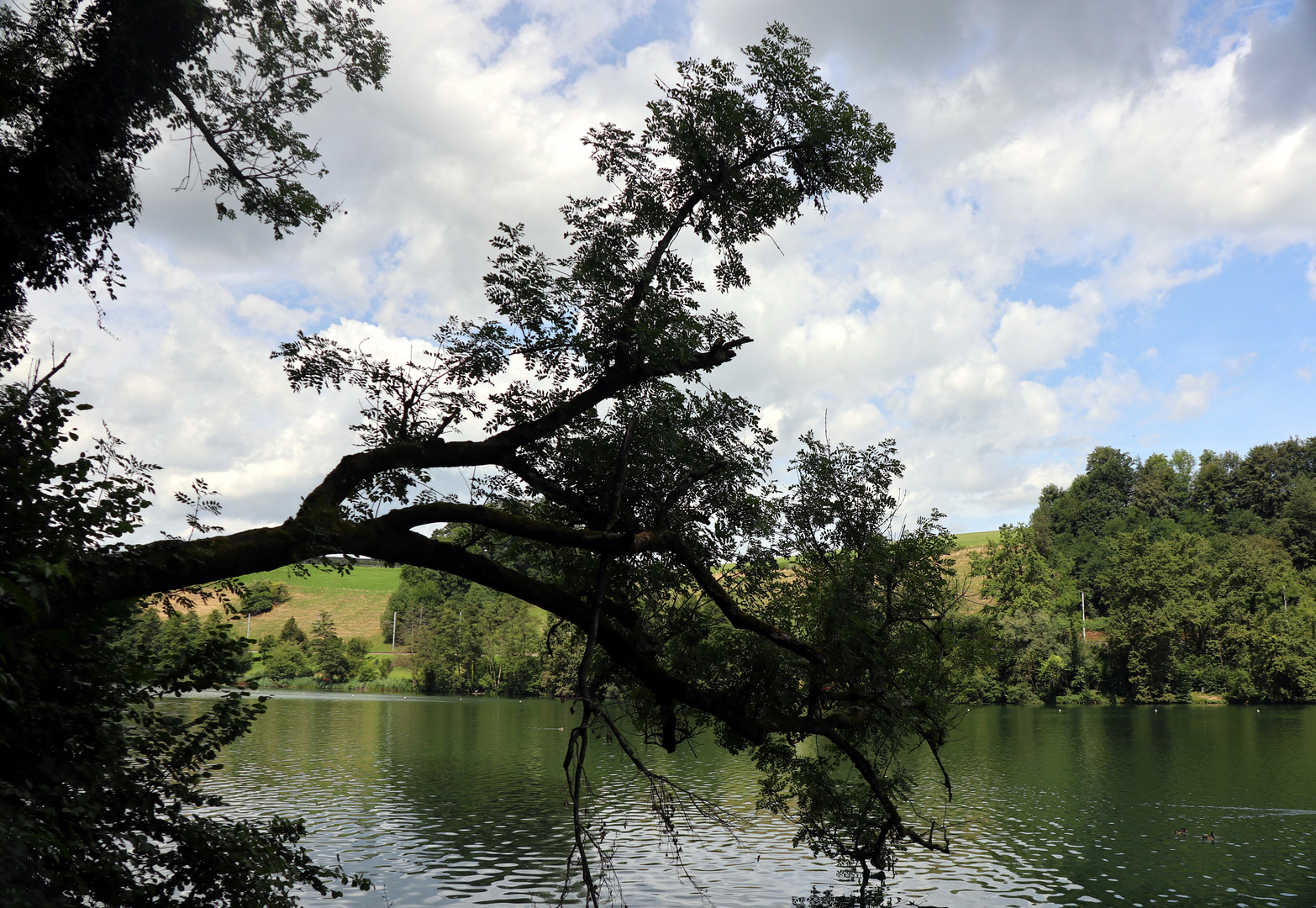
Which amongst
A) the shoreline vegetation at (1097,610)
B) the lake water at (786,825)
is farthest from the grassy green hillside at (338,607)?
the lake water at (786,825)

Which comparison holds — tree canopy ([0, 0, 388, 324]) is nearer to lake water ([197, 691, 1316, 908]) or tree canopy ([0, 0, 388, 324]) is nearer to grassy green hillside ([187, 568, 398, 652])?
lake water ([197, 691, 1316, 908])

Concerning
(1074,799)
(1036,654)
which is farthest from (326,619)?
(1074,799)

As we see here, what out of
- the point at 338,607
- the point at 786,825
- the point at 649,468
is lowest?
the point at 786,825

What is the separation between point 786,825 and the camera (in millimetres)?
25000

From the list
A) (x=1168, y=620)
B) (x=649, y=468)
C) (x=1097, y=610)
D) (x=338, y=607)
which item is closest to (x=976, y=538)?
(x=1097, y=610)

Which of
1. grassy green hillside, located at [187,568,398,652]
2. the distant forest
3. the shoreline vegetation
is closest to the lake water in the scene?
the shoreline vegetation

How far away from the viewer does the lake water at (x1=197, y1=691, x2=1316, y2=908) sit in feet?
60.2

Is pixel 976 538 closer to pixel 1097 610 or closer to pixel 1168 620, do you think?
pixel 1097 610

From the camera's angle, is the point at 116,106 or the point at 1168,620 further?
the point at 1168,620

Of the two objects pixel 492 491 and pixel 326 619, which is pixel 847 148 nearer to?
pixel 492 491

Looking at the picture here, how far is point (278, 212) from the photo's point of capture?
1227 centimetres

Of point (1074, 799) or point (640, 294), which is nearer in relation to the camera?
point (640, 294)

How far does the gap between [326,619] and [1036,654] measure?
74.0 metres

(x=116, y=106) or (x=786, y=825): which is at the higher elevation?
(x=116, y=106)
